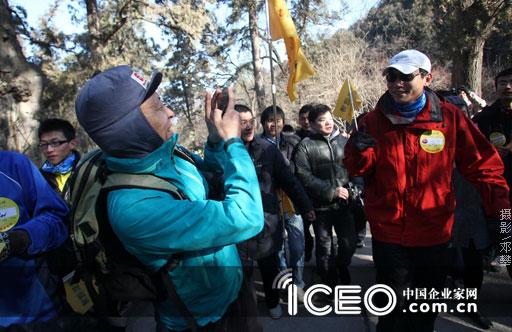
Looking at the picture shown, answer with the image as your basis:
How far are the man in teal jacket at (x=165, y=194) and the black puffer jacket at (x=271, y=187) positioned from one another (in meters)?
1.76

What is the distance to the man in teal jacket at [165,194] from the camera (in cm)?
124

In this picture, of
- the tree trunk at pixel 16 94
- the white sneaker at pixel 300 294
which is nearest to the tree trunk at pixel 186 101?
the tree trunk at pixel 16 94

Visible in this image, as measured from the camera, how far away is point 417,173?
7.61 ft

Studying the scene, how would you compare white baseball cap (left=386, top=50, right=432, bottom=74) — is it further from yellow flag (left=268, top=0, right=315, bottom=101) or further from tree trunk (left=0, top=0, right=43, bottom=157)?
tree trunk (left=0, top=0, right=43, bottom=157)

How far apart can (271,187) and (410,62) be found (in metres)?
1.57

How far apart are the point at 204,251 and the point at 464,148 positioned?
1833 mm

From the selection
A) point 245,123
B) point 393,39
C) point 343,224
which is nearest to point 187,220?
point 245,123

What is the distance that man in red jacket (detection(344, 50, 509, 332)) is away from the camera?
2316 millimetres

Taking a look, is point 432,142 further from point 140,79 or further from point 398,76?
point 140,79

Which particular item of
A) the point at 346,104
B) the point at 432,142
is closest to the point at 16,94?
the point at 346,104

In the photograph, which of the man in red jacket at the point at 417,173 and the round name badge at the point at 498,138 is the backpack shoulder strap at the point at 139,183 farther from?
the round name badge at the point at 498,138

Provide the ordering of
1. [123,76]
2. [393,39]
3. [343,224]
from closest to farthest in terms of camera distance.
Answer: [123,76]
[343,224]
[393,39]

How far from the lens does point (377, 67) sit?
67.9ft

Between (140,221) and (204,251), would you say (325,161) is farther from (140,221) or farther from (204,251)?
(140,221)
